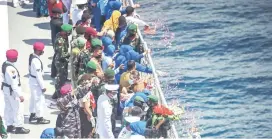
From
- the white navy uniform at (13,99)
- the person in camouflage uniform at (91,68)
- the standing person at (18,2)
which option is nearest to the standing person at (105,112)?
the person in camouflage uniform at (91,68)

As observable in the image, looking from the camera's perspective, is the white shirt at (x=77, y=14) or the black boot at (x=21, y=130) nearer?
the black boot at (x=21, y=130)

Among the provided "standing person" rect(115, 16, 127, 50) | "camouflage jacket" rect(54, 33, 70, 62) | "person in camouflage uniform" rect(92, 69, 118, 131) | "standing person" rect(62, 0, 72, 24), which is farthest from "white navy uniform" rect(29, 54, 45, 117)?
"standing person" rect(62, 0, 72, 24)

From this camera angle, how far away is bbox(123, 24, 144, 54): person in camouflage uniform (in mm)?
17344

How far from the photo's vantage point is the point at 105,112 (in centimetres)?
1477

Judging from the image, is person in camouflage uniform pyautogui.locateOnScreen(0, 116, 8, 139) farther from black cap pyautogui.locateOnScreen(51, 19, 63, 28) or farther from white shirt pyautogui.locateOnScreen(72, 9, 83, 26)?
white shirt pyautogui.locateOnScreen(72, 9, 83, 26)

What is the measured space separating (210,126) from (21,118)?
1135 cm

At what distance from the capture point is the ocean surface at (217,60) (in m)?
27.5

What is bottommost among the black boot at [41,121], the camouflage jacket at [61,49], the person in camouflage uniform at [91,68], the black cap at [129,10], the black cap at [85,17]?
the black boot at [41,121]

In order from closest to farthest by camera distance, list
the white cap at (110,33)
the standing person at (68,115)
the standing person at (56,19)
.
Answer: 1. the standing person at (68,115)
2. the white cap at (110,33)
3. the standing person at (56,19)

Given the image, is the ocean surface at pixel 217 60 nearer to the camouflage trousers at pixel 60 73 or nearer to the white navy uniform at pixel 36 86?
the camouflage trousers at pixel 60 73

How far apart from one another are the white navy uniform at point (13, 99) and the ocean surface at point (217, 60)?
8.84 meters

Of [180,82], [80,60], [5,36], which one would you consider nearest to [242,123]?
[180,82]

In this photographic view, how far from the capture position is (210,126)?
26656mm

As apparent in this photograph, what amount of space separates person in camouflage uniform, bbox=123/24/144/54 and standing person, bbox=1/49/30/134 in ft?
8.63
